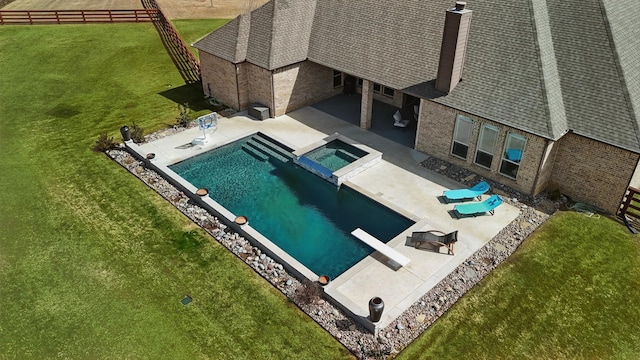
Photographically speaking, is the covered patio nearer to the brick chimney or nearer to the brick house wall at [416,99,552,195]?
the brick house wall at [416,99,552,195]

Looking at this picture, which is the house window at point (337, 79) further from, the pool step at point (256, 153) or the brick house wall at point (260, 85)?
the pool step at point (256, 153)

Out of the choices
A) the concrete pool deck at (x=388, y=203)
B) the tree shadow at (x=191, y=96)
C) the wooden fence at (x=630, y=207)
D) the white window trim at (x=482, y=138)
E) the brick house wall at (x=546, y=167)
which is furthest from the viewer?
the tree shadow at (x=191, y=96)

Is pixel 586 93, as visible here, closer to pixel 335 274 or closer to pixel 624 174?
pixel 624 174

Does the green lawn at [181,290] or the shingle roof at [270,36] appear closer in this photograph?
the green lawn at [181,290]

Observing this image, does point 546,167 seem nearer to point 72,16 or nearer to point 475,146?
point 475,146

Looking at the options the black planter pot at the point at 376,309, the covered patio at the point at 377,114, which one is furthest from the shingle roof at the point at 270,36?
the black planter pot at the point at 376,309

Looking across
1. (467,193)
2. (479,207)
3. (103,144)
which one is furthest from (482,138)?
(103,144)

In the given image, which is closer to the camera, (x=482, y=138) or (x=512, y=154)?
(x=512, y=154)
